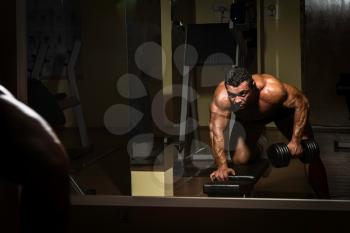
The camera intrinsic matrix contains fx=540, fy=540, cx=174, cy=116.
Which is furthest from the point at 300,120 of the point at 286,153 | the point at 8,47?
the point at 8,47

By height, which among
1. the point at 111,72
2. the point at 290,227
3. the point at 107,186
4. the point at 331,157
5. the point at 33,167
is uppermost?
the point at 111,72

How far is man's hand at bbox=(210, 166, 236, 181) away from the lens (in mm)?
1901

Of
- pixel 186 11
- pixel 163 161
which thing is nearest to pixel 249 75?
pixel 186 11

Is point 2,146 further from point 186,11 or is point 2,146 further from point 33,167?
point 186,11

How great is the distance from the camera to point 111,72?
1.92m

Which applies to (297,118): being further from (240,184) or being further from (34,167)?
(34,167)

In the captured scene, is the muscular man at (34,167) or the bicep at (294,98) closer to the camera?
the muscular man at (34,167)

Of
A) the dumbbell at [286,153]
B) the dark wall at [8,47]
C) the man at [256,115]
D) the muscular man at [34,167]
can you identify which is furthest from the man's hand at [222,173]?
the muscular man at [34,167]

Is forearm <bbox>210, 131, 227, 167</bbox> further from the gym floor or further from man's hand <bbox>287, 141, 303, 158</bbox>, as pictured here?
man's hand <bbox>287, 141, 303, 158</bbox>

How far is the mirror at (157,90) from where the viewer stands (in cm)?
177

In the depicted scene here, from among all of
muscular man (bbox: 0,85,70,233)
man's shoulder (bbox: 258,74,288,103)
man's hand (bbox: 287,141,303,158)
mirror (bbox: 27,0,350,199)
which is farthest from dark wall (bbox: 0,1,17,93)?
muscular man (bbox: 0,85,70,233)

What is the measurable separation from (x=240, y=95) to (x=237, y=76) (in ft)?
0.28

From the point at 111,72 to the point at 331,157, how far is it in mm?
814

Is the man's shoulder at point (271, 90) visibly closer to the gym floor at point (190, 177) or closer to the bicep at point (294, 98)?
the bicep at point (294, 98)
